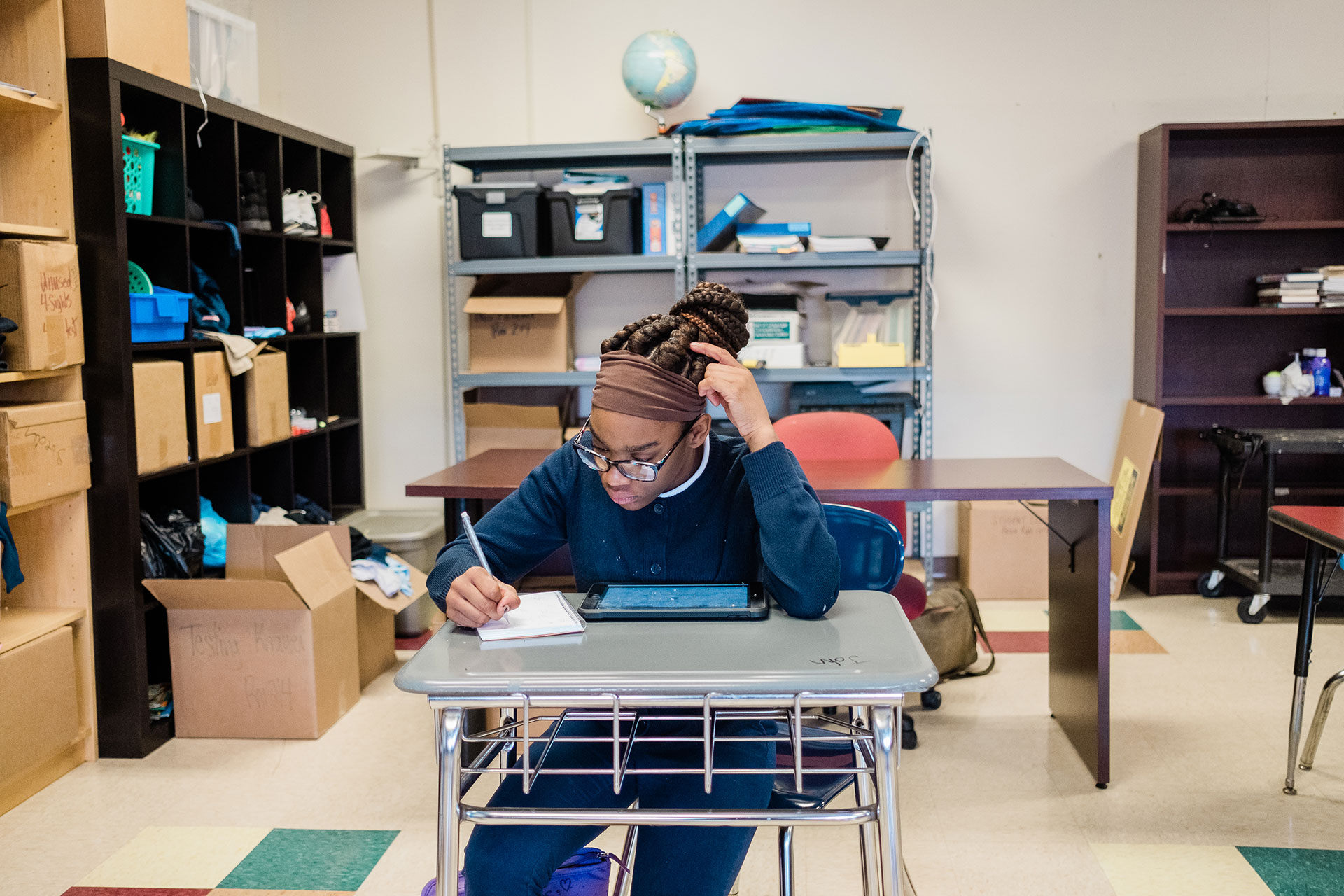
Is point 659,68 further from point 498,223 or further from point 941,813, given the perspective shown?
point 941,813

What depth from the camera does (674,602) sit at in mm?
1588

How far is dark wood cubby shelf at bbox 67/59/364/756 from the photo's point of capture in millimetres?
2775

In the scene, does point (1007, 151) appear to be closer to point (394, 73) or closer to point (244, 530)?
point (394, 73)

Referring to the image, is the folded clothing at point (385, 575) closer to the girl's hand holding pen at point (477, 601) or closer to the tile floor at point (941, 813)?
the tile floor at point (941, 813)

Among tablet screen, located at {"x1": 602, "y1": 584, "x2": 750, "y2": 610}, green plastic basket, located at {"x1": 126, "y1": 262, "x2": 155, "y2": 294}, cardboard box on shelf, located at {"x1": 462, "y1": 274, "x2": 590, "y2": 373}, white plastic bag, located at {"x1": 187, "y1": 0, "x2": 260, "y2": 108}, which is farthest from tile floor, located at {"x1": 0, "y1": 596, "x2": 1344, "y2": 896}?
white plastic bag, located at {"x1": 187, "y1": 0, "x2": 260, "y2": 108}

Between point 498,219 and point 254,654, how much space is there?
1.92 m

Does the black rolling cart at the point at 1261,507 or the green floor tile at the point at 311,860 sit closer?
the green floor tile at the point at 311,860

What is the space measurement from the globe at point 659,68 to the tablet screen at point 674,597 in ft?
9.64

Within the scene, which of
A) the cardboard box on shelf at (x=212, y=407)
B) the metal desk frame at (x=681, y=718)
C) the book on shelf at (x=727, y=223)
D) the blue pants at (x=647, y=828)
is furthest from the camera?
the book on shelf at (x=727, y=223)

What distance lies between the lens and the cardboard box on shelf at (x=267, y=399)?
11.6 feet

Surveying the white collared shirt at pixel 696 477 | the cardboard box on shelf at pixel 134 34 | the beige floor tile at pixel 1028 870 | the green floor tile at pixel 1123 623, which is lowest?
the beige floor tile at pixel 1028 870

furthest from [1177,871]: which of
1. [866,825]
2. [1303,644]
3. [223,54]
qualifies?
[223,54]

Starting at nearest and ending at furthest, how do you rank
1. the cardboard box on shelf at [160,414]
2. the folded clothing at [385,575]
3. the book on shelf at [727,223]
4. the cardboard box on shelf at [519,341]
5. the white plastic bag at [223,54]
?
the cardboard box on shelf at [160,414] < the folded clothing at [385,575] < the white plastic bag at [223,54] < the book on shelf at [727,223] < the cardboard box on shelf at [519,341]

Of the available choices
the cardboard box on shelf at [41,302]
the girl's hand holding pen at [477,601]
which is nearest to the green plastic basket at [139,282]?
the cardboard box on shelf at [41,302]
